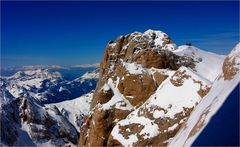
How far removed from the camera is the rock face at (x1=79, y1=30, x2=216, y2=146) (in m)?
52.2

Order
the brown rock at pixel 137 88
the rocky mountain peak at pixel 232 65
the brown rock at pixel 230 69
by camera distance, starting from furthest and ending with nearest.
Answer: the brown rock at pixel 137 88 < the rocky mountain peak at pixel 232 65 < the brown rock at pixel 230 69

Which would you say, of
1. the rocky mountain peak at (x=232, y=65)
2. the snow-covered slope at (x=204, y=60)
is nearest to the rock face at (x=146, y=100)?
the snow-covered slope at (x=204, y=60)

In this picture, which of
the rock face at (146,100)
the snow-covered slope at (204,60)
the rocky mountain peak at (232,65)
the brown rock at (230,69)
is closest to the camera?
the brown rock at (230,69)

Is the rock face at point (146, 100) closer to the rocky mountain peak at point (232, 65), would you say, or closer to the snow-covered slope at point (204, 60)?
the snow-covered slope at point (204, 60)

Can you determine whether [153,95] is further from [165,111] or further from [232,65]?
[232,65]

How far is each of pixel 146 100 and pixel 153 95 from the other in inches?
228

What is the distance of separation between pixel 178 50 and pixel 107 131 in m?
32.4

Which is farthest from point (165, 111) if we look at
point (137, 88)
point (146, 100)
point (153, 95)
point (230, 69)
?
point (230, 69)

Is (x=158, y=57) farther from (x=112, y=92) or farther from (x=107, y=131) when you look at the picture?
(x=107, y=131)

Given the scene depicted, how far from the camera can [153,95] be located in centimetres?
5900

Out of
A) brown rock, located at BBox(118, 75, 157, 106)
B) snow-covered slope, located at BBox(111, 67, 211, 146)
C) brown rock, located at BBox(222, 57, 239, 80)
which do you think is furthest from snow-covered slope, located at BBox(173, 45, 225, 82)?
brown rock, located at BBox(222, 57, 239, 80)

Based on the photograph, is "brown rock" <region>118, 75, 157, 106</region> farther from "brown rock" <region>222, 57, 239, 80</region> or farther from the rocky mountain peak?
"brown rock" <region>222, 57, 239, 80</region>

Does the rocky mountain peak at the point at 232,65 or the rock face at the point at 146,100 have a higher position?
the rocky mountain peak at the point at 232,65

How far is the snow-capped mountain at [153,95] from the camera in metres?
50.7
